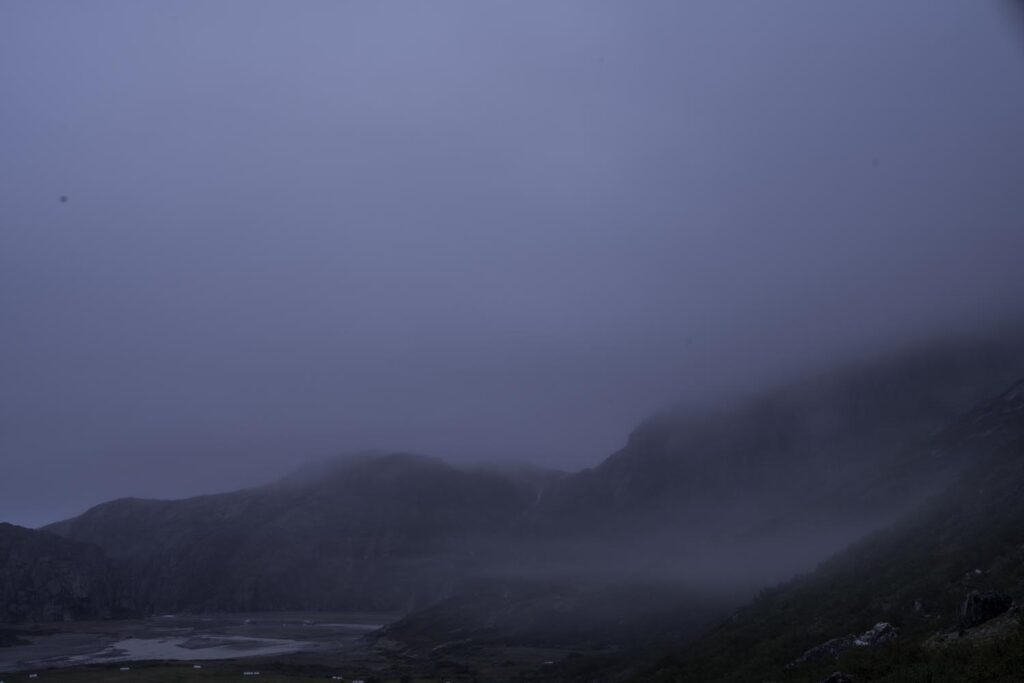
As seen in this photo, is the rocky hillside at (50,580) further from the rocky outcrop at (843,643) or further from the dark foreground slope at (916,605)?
the rocky outcrop at (843,643)

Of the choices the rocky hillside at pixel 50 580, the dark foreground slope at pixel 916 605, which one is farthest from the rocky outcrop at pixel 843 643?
the rocky hillside at pixel 50 580

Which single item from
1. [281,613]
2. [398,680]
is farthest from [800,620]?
[281,613]

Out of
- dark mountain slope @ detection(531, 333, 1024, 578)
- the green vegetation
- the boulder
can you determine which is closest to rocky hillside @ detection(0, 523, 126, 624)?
dark mountain slope @ detection(531, 333, 1024, 578)

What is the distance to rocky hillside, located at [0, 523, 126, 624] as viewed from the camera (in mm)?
173875

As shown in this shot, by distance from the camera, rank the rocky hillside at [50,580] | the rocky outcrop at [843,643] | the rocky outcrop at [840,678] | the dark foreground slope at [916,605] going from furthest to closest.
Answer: the rocky hillside at [50,580], the rocky outcrop at [843,643], the rocky outcrop at [840,678], the dark foreground slope at [916,605]

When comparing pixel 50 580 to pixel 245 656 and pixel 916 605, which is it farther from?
pixel 916 605

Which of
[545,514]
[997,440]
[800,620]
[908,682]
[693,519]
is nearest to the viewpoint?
[908,682]

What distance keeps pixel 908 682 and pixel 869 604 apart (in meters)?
18.9

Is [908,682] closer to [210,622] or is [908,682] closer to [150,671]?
[150,671]

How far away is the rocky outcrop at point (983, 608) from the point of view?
86.7 feet

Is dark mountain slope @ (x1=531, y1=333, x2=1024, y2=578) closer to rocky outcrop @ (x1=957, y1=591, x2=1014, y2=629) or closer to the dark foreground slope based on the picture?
the dark foreground slope

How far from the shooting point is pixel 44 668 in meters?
84.2

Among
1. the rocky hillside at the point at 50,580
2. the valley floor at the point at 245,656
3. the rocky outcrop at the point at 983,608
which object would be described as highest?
the rocky hillside at the point at 50,580

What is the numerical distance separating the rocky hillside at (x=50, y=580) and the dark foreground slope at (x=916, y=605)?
166 metres
